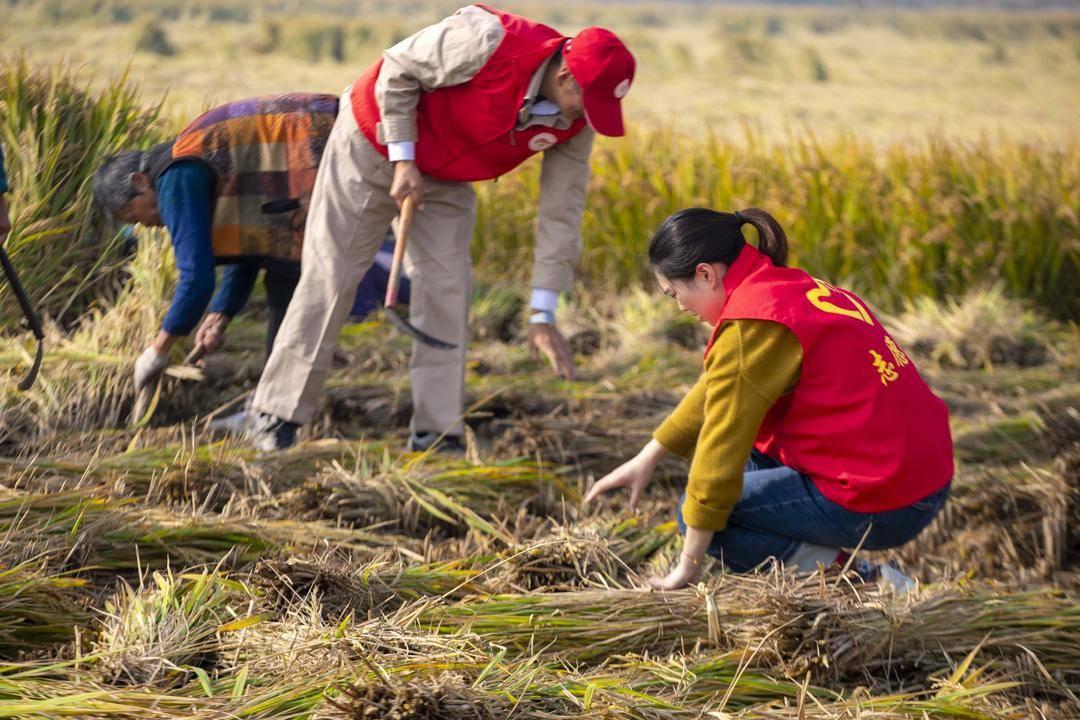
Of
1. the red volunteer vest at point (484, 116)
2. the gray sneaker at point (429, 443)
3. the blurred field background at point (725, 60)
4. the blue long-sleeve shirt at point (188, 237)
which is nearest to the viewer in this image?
the red volunteer vest at point (484, 116)

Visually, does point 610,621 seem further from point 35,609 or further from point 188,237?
point 188,237

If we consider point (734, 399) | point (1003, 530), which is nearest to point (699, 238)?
point (734, 399)

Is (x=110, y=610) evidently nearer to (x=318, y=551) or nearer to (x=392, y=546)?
(x=318, y=551)

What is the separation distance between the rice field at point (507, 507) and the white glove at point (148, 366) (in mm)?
102

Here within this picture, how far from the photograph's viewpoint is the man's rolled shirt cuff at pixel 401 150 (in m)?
2.87

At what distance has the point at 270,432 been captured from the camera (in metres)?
3.14

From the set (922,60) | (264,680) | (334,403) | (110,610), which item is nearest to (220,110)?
(334,403)

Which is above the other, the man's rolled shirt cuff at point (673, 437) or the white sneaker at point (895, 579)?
the man's rolled shirt cuff at point (673, 437)

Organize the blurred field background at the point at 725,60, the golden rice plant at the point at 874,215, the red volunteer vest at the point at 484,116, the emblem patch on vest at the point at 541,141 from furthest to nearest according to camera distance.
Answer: the blurred field background at the point at 725,60, the golden rice plant at the point at 874,215, the emblem patch on vest at the point at 541,141, the red volunteer vest at the point at 484,116

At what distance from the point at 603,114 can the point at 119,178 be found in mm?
1434

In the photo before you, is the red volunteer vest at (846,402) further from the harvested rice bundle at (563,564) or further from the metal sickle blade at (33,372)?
the metal sickle blade at (33,372)

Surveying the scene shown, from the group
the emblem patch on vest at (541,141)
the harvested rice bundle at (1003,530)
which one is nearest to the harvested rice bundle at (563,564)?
the harvested rice bundle at (1003,530)

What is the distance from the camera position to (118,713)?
1607mm

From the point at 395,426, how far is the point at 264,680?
186 centimetres
